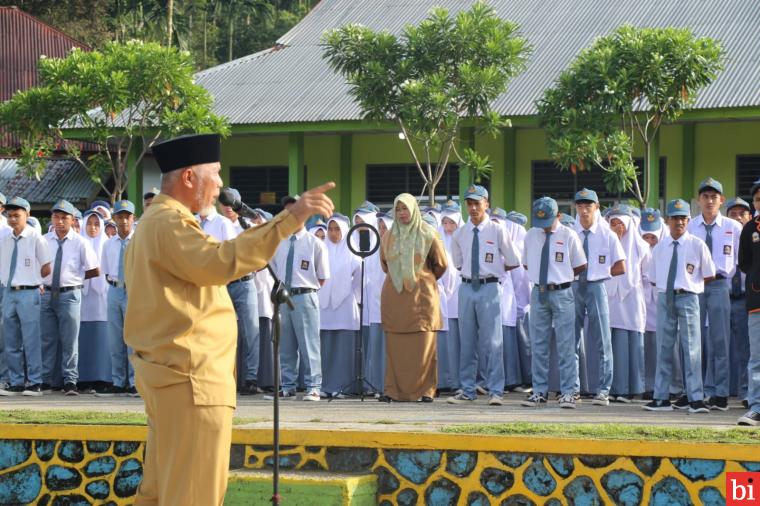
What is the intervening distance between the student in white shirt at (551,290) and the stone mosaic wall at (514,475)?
4456mm

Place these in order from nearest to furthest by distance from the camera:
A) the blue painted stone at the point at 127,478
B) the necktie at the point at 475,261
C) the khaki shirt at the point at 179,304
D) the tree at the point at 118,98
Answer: the khaki shirt at the point at 179,304 < the blue painted stone at the point at 127,478 < the necktie at the point at 475,261 < the tree at the point at 118,98

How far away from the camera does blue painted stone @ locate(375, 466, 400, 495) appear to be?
899cm

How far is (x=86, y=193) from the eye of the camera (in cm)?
3403

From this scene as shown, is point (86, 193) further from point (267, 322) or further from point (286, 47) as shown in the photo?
point (267, 322)

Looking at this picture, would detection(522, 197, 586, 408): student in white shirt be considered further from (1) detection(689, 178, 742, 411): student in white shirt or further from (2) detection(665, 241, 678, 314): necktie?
(1) detection(689, 178, 742, 411): student in white shirt

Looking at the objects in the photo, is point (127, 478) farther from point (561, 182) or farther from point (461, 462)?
point (561, 182)

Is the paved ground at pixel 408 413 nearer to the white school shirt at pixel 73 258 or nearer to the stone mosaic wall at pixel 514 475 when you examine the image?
the stone mosaic wall at pixel 514 475

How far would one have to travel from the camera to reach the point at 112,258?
1509cm

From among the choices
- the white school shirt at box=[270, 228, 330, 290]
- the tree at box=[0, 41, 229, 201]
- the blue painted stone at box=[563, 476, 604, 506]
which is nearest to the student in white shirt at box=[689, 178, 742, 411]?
the white school shirt at box=[270, 228, 330, 290]

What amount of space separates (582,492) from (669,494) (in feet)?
1.84

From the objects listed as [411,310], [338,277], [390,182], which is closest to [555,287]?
[411,310]

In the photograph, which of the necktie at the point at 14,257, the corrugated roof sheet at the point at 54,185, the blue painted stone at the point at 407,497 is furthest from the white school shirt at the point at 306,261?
the corrugated roof sheet at the point at 54,185

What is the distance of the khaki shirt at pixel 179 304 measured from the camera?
623 centimetres

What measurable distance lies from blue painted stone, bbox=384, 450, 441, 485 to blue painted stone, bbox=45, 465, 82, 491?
7.77 feet
